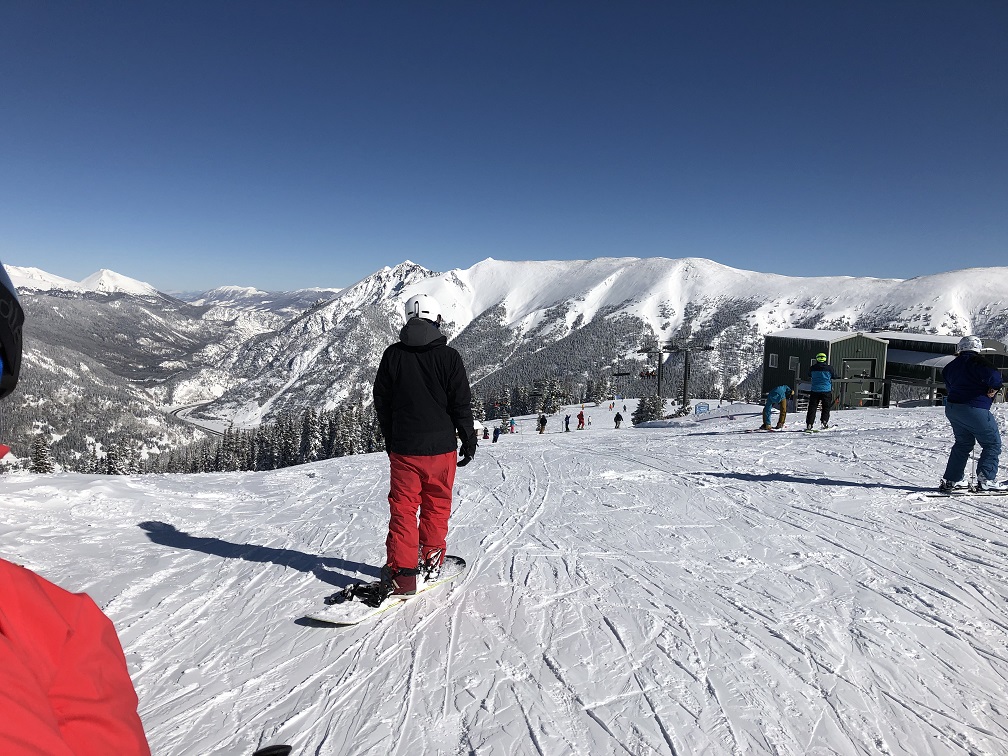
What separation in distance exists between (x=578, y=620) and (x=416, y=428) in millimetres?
1863

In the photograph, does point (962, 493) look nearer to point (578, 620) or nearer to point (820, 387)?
point (578, 620)

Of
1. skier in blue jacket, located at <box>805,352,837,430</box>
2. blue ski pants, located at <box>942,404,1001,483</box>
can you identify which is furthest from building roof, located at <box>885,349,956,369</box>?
blue ski pants, located at <box>942,404,1001,483</box>

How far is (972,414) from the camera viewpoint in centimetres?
652

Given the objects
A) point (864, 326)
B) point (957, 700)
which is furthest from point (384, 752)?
Answer: point (864, 326)

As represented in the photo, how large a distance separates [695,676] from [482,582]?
192 cm

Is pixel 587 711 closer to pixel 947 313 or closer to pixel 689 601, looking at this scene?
pixel 689 601

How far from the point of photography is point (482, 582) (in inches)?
182

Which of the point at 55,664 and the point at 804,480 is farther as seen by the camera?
the point at 804,480

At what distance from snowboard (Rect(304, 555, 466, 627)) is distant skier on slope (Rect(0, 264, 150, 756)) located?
2806mm

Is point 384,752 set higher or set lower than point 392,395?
lower

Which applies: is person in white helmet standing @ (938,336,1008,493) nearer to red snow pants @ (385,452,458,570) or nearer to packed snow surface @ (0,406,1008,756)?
packed snow surface @ (0,406,1008,756)

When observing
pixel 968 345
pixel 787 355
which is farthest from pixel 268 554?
pixel 787 355

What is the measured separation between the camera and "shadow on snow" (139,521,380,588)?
4.98m

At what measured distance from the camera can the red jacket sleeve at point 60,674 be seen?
977 mm
